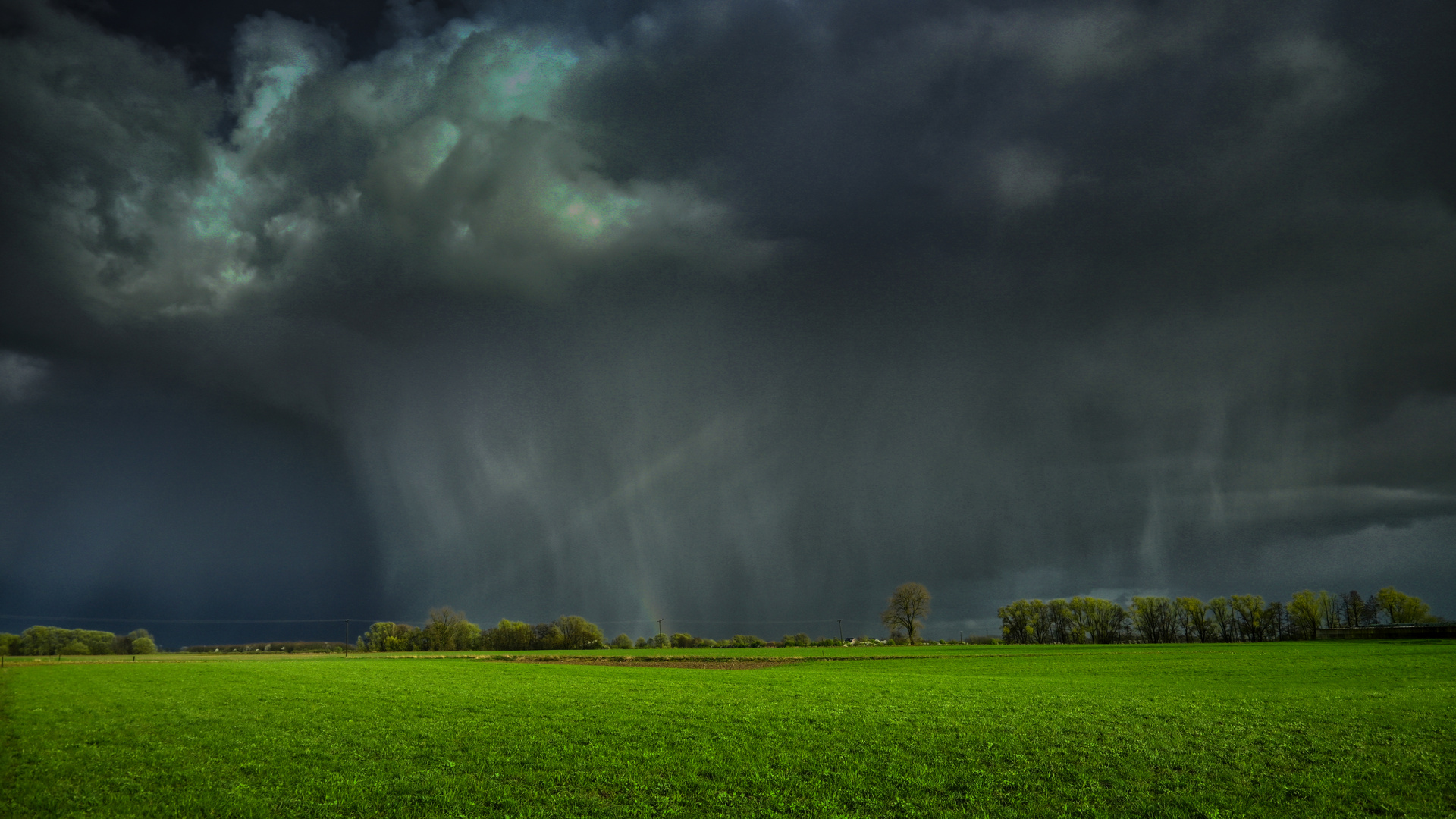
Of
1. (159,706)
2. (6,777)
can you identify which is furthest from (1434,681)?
(159,706)

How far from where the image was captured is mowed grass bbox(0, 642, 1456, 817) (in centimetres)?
1455

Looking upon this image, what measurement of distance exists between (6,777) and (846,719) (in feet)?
80.0

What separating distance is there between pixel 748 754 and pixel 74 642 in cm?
21244

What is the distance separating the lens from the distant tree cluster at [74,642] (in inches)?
5999

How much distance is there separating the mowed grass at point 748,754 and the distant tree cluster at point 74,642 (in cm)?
16095

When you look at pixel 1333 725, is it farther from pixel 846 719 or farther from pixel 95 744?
pixel 95 744

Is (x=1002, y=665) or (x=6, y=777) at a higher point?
(x=6, y=777)

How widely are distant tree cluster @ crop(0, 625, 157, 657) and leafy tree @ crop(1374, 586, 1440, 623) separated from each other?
307402 mm

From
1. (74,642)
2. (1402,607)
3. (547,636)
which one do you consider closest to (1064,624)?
(1402,607)

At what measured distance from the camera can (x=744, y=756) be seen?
18406 millimetres

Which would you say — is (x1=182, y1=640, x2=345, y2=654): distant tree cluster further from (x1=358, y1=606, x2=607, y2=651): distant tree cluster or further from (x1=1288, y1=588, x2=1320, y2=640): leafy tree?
(x1=1288, y1=588, x2=1320, y2=640): leafy tree

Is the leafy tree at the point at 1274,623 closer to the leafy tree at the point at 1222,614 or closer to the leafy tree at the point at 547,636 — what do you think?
the leafy tree at the point at 1222,614

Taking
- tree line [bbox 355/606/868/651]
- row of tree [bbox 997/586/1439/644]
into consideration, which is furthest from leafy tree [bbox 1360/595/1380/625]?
tree line [bbox 355/606/868/651]

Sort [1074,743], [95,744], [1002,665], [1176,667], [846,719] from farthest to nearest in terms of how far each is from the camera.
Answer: [1002,665] < [1176,667] < [846,719] < [95,744] < [1074,743]
